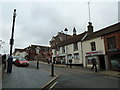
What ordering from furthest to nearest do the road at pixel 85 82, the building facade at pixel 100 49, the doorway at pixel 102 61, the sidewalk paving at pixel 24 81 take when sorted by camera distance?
1. the doorway at pixel 102 61
2. the building facade at pixel 100 49
3. the road at pixel 85 82
4. the sidewalk paving at pixel 24 81

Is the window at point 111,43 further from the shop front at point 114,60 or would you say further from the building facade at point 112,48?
the shop front at point 114,60

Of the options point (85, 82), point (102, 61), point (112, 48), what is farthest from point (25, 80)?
point (102, 61)

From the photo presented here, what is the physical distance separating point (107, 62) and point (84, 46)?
6.13m

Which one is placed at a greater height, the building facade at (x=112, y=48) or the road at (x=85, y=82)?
the building facade at (x=112, y=48)

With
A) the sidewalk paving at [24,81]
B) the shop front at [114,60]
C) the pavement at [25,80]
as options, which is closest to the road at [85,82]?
the pavement at [25,80]

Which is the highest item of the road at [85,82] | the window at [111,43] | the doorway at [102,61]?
the window at [111,43]

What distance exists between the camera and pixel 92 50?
19641 mm

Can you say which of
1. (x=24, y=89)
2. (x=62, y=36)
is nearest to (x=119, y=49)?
(x=24, y=89)

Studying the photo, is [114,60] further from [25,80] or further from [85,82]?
[25,80]

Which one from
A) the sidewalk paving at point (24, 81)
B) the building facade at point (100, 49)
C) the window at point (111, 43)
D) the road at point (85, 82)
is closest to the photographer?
the sidewalk paving at point (24, 81)

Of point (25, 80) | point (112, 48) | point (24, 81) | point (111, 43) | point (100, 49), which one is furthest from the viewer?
point (100, 49)

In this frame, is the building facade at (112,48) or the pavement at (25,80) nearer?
the pavement at (25,80)

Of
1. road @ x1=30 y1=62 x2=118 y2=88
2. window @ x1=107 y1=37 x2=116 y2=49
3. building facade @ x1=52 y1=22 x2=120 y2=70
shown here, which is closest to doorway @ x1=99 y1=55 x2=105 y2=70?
building facade @ x1=52 y1=22 x2=120 y2=70

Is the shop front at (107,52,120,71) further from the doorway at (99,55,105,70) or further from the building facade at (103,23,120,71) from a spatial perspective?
the doorway at (99,55,105,70)
